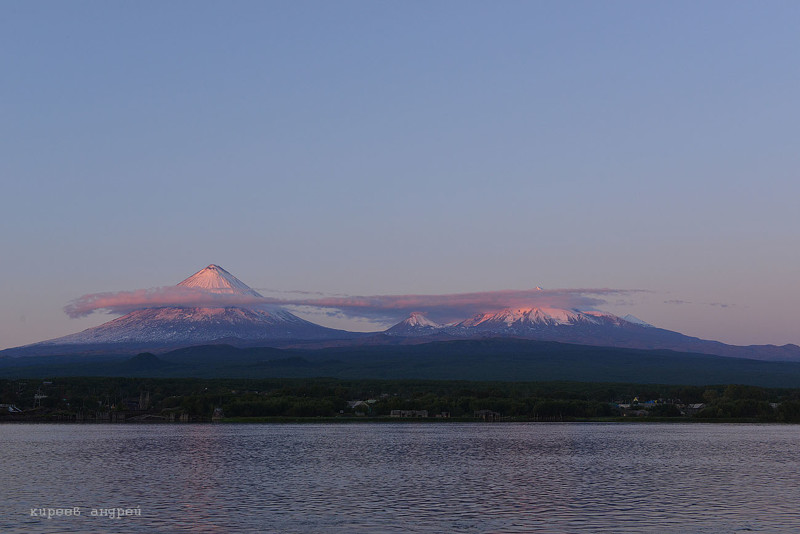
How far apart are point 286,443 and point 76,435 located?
33208 mm

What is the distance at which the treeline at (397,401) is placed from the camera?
489 feet

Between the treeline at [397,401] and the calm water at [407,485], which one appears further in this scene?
the treeline at [397,401]

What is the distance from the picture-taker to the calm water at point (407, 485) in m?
37.6

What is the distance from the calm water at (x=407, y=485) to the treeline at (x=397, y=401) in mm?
56479

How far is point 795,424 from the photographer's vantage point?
13812 centimetres

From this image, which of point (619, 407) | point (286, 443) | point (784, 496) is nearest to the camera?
point (784, 496)

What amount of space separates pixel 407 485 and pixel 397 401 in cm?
10598

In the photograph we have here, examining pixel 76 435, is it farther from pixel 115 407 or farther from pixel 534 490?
pixel 534 490

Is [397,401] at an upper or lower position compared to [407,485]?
lower

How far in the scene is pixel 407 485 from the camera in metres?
51.7

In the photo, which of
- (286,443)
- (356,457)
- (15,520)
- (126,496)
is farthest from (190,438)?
(15,520)

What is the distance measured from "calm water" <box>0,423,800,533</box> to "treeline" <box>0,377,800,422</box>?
5648cm

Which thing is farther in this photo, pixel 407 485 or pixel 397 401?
pixel 397 401

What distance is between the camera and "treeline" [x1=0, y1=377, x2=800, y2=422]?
14912cm
